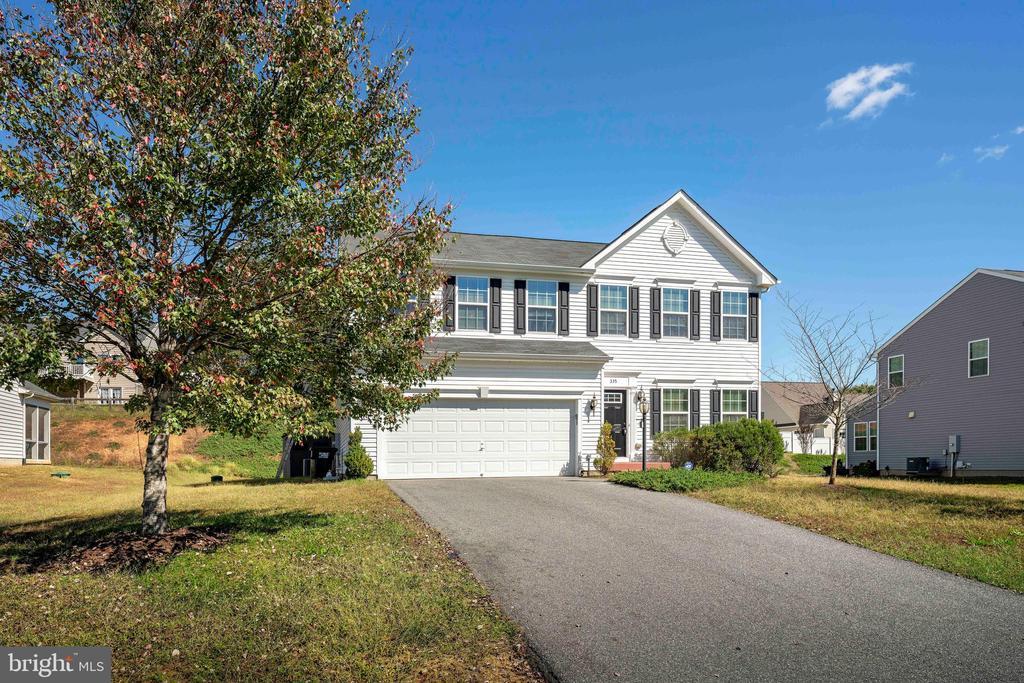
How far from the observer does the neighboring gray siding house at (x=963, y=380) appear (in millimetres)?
23031

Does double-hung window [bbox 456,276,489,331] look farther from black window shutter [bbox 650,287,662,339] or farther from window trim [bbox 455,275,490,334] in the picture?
black window shutter [bbox 650,287,662,339]

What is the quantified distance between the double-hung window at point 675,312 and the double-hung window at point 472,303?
5.54 metres

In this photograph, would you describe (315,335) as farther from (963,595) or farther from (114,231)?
(963,595)

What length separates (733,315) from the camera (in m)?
23.0

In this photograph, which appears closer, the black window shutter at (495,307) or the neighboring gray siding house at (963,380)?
the black window shutter at (495,307)

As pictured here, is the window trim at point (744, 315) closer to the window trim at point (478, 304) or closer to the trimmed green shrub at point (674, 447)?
the trimmed green shrub at point (674, 447)

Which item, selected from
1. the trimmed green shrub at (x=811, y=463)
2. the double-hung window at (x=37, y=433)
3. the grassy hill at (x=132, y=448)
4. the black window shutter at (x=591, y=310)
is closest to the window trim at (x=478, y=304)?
the black window shutter at (x=591, y=310)

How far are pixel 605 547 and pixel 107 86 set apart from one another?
8.07 meters

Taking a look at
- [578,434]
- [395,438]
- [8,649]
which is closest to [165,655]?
[8,649]

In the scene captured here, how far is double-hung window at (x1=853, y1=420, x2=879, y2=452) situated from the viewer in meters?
30.3

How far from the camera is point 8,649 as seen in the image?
233 inches

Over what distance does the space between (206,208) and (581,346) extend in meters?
13.7

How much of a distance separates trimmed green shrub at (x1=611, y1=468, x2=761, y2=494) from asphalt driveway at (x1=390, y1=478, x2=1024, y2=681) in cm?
312

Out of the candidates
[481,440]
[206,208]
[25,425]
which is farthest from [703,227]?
[25,425]
